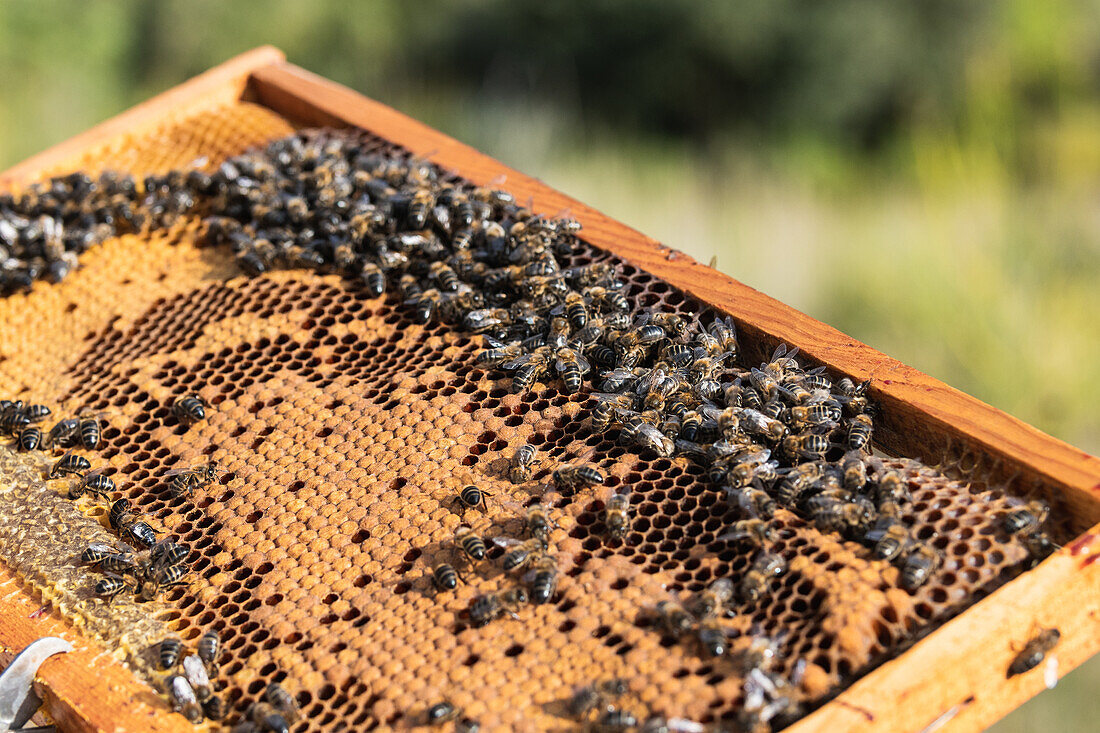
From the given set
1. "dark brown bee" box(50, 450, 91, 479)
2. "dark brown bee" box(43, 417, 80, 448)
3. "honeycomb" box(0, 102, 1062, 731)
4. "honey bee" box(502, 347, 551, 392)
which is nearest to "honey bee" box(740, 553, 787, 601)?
"honeycomb" box(0, 102, 1062, 731)

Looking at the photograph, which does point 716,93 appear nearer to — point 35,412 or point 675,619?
point 35,412

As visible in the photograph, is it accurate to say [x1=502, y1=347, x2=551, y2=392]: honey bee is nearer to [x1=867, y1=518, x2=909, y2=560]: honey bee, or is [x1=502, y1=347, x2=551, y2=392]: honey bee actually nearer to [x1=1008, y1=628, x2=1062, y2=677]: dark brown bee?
[x1=867, y1=518, x2=909, y2=560]: honey bee

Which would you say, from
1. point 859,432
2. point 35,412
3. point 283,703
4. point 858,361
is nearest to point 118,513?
point 35,412

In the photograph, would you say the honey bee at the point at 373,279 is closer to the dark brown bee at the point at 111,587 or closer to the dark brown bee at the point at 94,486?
the dark brown bee at the point at 94,486

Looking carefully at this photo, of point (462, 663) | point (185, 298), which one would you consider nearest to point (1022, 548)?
point (462, 663)

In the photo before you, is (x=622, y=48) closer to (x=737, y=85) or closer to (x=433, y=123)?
(x=737, y=85)
